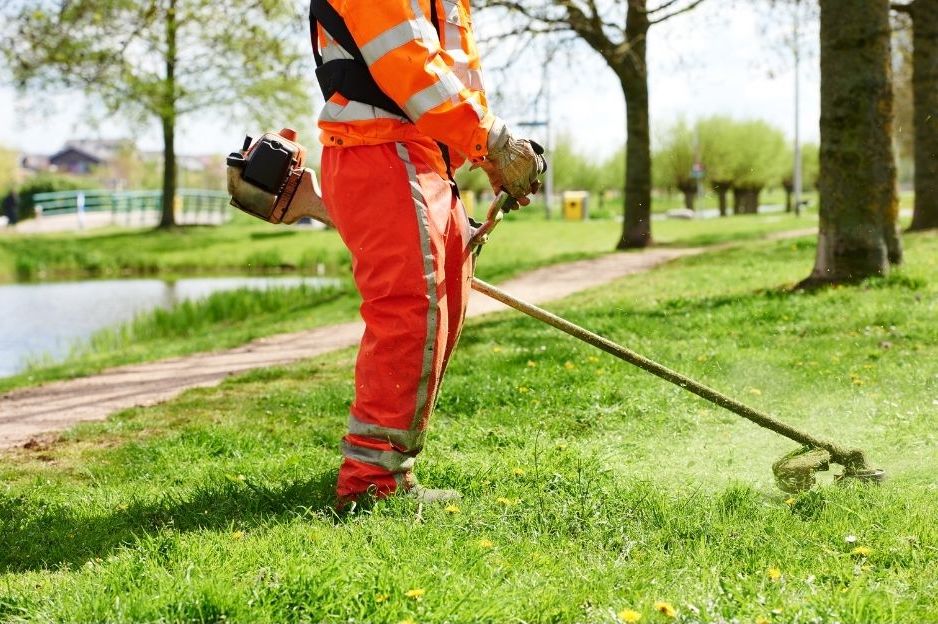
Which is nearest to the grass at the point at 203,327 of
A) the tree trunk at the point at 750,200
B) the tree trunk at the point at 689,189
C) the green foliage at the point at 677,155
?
the green foliage at the point at 677,155

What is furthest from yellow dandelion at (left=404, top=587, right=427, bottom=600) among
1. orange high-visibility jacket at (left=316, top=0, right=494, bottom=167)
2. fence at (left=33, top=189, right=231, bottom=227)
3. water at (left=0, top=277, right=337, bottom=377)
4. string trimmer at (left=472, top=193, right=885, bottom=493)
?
fence at (left=33, top=189, right=231, bottom=227)

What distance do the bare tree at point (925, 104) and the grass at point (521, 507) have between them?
965 cm

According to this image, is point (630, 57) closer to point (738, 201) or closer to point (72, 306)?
point (72, 306)

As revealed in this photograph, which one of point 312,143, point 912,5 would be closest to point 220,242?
point 312,143

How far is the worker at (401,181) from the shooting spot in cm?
322

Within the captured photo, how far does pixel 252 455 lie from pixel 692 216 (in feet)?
113

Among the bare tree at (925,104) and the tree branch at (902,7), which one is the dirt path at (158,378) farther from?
the tree branch at (902,7)

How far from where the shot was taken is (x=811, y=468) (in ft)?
11.9

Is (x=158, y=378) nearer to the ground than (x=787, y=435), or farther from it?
nearer to the ground

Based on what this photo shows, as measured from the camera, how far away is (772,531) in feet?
10.4

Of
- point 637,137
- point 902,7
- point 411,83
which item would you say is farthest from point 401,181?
point 637,137

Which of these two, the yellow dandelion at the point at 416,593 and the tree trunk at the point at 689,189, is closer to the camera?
the yellow dandelion at the point at 416,593

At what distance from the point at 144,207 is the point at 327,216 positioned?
36514 mm

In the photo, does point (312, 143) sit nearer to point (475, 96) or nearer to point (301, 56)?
point (301, 56)
